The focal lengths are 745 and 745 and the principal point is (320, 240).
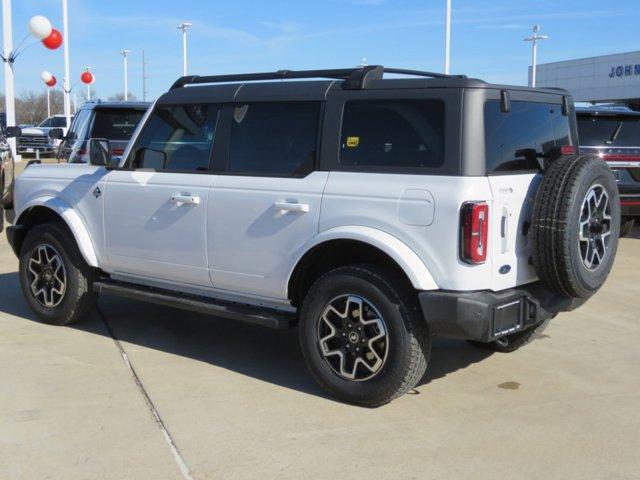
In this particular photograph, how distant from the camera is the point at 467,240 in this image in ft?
12.8

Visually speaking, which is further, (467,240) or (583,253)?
(583,253)

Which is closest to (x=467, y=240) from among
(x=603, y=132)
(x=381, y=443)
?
(x=381, y=443)

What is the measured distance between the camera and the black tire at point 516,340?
5.29 meters

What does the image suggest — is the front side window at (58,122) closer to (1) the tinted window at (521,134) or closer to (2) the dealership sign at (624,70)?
(2) the dealership sign at (624,70)

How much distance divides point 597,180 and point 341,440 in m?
2.09

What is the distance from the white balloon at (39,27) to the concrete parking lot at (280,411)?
17028 millimetres

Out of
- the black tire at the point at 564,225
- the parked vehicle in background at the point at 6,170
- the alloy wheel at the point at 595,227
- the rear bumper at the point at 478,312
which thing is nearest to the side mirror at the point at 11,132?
the parked vehicle in background at the point at 6,170

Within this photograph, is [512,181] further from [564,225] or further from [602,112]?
[602,112]

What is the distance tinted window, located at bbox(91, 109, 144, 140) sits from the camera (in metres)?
11.1

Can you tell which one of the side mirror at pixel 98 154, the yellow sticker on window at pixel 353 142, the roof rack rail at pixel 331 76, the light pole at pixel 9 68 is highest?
the light pole at pixel 9 68

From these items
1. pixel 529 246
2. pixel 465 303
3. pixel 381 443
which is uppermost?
pixel 529 246

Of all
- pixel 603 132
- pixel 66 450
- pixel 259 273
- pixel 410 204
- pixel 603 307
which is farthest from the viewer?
pixel 603 132

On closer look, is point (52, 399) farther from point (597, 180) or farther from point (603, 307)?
point (603, 307)

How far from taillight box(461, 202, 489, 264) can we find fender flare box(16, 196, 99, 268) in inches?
121
